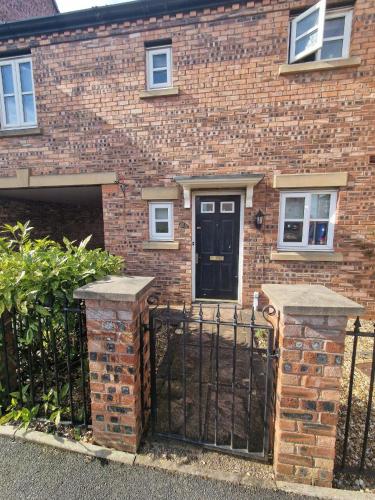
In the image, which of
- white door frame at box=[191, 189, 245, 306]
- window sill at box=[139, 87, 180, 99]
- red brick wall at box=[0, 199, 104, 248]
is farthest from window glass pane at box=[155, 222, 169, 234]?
red brick wall at box=[0, 199, 104, 248]

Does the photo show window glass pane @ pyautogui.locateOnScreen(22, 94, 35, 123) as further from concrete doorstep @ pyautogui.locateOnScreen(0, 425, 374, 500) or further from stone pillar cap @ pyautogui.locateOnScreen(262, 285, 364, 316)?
stone pillar cap @ pyautogui.locateOnScreen(262, 285, 364, 316)

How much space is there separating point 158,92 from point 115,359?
16.8 feet

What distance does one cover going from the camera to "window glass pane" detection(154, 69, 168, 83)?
507 centimetres

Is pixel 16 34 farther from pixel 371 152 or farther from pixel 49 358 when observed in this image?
pixel 371 152

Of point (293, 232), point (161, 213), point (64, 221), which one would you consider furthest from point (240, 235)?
point (64, 221)

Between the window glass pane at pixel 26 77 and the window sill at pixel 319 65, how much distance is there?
5.53m

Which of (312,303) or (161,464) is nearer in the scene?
(312,303)

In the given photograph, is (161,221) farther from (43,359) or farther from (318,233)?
(43,359)

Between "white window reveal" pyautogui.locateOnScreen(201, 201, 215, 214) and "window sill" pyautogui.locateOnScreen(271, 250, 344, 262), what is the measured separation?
62.8 inches

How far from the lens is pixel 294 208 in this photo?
4.96 meters

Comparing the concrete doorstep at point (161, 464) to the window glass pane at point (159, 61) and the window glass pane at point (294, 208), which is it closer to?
the window glass pane at point (294, 208)

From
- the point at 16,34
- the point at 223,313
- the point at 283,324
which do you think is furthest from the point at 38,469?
the point at 16,34

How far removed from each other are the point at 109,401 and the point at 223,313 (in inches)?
129

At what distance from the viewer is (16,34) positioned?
5242 mm
